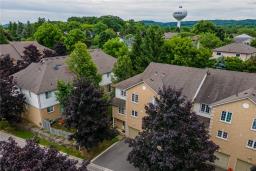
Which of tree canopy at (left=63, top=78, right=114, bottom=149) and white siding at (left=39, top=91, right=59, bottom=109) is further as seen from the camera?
white siding at (left=39, top=91, right=59, bottom=109)

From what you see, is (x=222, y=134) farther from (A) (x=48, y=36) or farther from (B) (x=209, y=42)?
(A) (x=48, y=36)

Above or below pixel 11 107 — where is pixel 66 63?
above

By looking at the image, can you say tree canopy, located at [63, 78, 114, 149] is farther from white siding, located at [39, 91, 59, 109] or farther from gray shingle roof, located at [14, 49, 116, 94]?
gray shingle roof, located at [14, 49, 116, 94]

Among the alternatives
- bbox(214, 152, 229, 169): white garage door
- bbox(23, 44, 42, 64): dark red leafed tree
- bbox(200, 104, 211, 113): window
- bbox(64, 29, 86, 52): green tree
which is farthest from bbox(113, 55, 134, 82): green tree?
bbox(64, 29, 86, 52): green tree

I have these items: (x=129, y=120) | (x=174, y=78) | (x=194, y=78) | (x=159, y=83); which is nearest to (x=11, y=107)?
(x=129, y=120)

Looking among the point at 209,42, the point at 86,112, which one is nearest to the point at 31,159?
the point at 86,112

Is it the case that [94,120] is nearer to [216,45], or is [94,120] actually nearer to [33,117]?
[33,117]
